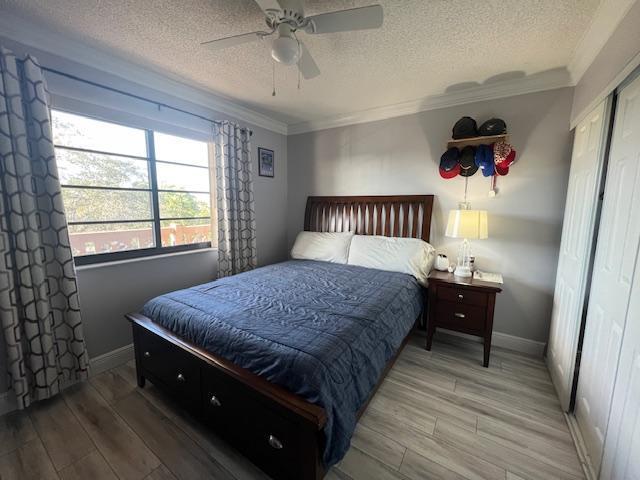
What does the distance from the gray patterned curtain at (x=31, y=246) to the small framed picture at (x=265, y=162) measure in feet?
6.19

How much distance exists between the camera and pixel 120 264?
2.11 meters

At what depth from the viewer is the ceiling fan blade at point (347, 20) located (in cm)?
115

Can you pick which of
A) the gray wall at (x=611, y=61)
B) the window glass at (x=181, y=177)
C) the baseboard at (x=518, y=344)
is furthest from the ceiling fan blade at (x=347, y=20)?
the baseboard at (x=518, y=344)

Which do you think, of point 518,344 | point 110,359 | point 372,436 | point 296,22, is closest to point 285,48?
point 296,22

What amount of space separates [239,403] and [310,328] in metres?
0.49

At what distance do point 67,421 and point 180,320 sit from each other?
3.17 ft

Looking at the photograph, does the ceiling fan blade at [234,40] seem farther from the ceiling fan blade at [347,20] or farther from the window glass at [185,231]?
the window glass at [185,231]

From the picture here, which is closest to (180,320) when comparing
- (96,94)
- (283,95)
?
(96,94)

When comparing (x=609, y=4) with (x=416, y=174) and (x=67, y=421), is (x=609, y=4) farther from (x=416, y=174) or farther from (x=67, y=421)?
(x=67, y=421)

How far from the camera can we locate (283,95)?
8.31 feet

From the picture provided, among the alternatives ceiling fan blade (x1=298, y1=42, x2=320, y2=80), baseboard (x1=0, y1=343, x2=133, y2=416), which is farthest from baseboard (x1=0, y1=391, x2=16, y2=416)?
ceiling fan blade (x1=298, y1=42, x2=320, y2=80)

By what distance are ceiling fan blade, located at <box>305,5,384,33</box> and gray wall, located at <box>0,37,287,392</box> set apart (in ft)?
5.40

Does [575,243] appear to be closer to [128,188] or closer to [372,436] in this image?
[372,436]

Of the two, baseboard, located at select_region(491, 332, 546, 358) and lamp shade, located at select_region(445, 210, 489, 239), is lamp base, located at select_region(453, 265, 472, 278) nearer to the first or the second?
lamp shade, located at select_region(445, 210, 489, 239)
